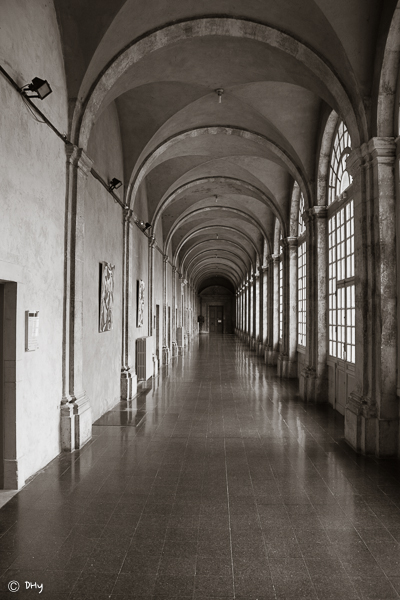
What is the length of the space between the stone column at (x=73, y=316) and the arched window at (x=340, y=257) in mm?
5091

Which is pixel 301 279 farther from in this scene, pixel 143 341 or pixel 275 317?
pixel 143 341

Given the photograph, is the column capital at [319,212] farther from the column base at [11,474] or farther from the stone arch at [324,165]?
the column base at [11,474]

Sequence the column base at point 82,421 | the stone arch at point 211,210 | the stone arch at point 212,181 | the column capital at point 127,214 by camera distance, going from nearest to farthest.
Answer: the column base at point 82,421 < the column capital at point 127,214 < the stone arch at point 212,181 < the stone arch at point 211,210

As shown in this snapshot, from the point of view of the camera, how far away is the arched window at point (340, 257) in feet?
28.0

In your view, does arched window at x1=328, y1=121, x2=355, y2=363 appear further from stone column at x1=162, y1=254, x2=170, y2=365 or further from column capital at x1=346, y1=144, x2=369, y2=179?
stone column at x1=162, y1=254, x2=170, y2=365

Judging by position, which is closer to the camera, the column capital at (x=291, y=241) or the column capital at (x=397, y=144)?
the column capital at (x=397, y=144)

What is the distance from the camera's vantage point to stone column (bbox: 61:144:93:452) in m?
6.42

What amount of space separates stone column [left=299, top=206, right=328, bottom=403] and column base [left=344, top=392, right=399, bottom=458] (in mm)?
3548

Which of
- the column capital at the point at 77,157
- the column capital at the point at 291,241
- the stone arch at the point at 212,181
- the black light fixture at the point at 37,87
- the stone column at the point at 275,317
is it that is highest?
the stone arch at the point at 212,181

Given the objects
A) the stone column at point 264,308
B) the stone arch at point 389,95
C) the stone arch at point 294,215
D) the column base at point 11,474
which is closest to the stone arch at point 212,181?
the stone arch at point 294,215

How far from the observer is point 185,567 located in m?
3.38

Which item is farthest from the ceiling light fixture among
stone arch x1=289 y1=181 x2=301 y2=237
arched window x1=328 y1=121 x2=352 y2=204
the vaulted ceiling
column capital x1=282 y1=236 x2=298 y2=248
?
column capital x1=282 y1=236 x2=298 y2=248

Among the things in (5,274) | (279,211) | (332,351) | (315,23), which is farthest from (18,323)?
(279,211)

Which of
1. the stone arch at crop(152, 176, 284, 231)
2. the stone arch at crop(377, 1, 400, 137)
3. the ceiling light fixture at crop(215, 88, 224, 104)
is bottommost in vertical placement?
the stone arch at crop(377, 1, 400, 137)
